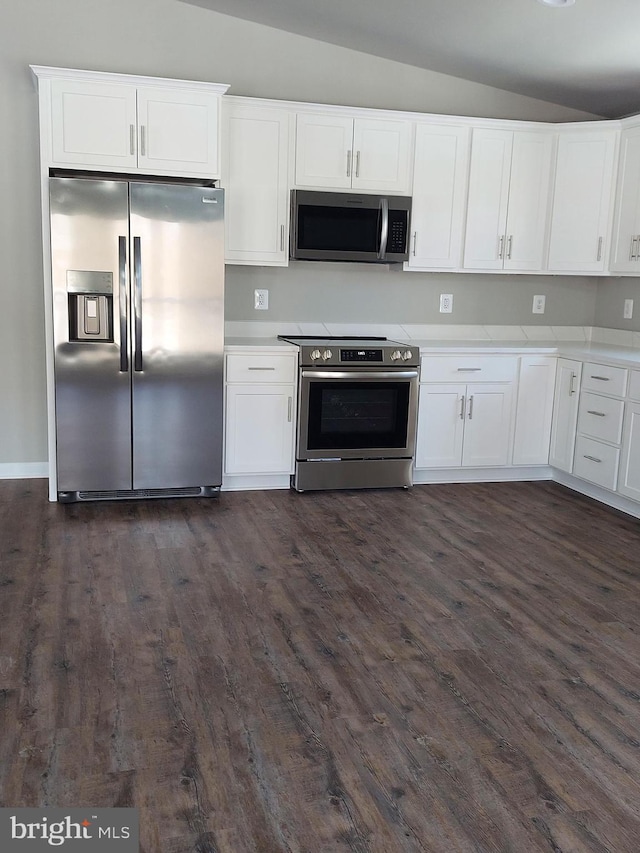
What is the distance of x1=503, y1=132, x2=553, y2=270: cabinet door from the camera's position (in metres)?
5.23

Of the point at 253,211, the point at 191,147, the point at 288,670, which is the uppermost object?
the point at 191,147

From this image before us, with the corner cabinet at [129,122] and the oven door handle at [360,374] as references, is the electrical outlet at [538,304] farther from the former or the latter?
the corner cabinet at [129,122]

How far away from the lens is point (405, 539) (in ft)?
13.6

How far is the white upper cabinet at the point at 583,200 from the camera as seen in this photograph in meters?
5.17

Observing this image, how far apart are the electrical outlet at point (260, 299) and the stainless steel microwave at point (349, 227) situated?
41 cm

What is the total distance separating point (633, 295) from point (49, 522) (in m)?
4.00

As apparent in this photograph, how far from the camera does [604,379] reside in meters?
4.82

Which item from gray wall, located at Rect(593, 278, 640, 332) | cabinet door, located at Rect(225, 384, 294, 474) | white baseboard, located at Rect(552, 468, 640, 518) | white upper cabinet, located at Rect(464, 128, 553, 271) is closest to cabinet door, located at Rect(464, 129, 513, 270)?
white upper cabinet, located at Rect(464, 128, 553, 271)

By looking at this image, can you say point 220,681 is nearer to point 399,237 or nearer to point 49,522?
point 49,522

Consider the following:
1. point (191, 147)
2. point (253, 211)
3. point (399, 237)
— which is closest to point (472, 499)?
point (399, 237)

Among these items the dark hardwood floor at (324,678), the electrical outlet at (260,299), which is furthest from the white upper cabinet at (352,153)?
the dark hardwood floor at (324,678)

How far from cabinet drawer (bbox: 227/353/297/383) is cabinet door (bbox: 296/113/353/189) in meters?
1.08

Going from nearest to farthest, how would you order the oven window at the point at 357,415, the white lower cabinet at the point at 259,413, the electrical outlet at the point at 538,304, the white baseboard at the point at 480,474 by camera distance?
the white lower cabinet at the point at 259,413, the oven window at the point at 357,415, the white baseboard at the point at 480,474, the electrical outlet at the point at 538,304

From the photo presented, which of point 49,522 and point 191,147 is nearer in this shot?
point 49,522
